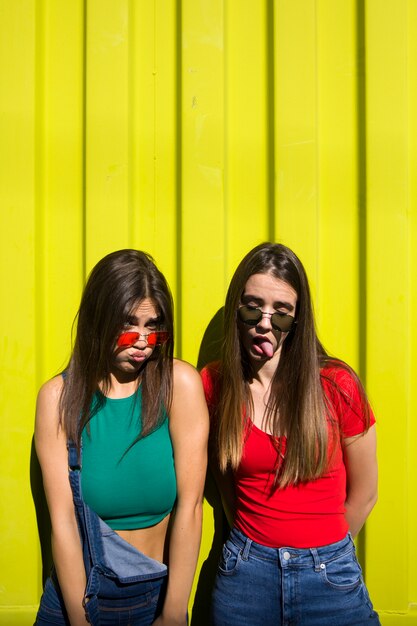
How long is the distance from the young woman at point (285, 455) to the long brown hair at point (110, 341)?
261 millimetres

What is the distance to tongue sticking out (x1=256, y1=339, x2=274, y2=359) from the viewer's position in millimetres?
2123

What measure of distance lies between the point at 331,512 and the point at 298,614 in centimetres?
35

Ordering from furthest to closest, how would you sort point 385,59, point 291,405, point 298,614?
1. point 385,59
2. point 291,405
3. point 298,614

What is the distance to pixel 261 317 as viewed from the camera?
211cm

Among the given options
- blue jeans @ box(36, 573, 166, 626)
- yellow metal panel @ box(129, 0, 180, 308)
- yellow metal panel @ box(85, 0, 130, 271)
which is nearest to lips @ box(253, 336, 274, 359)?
yellow metal panel @ box(129, 0, 180, 308)

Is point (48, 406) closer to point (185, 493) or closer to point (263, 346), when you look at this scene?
point (185, 493)

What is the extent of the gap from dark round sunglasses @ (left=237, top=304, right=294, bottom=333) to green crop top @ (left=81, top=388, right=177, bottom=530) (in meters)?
0.47

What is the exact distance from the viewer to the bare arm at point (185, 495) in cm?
204

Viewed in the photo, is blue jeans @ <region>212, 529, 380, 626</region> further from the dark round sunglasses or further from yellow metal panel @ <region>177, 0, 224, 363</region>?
yellow metal panel @ <region>177, 0, 224, 363</region>

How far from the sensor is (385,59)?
2500 mm

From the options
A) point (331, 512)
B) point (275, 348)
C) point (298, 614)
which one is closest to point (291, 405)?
point (275, 348)

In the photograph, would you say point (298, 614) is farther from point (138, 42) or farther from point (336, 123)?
point (138, 42)

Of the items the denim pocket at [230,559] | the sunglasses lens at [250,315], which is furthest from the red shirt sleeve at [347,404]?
the denim pocket at [230,559]

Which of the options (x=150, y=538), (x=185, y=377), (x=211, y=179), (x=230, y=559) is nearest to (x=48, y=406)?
(x=185, y=377)
